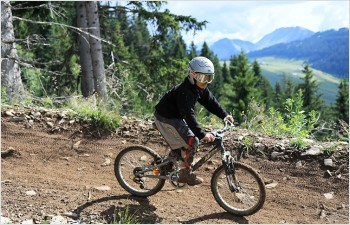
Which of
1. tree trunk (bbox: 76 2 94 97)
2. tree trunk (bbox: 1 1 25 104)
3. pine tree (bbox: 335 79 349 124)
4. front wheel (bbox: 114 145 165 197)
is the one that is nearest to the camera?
front wheel (bbox: 114 145 165 197)

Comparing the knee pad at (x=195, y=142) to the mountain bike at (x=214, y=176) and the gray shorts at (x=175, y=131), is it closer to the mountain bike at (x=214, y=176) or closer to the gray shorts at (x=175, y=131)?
the gray shorts at (x=175, y=131)

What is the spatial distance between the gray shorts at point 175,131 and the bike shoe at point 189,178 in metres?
0.40

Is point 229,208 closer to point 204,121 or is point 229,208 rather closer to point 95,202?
point 95,202

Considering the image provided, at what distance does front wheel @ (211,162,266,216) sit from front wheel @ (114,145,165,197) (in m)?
0.92

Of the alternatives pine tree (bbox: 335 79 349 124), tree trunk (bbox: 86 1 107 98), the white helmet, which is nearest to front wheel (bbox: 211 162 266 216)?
the white helmet

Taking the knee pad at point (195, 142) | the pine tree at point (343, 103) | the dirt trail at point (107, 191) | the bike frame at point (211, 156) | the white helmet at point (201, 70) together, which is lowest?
the pine tree at point (343, 103)

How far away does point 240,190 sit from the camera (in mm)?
5531

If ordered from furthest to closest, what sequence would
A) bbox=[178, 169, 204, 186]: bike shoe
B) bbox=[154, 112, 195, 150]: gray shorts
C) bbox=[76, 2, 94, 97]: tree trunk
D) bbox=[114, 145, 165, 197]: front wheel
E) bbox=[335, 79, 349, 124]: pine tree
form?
1. bbox=[335, 79, 349, 124]: pine tree
2. bbox=[76, 2, 94, 97]: tree trunk
3. bbox=[114, 145, 165, 197]: front wheel
4. bbox=[178, 169, 204, 186]: bike shoe
5. bbox=[154, 112, 195, 150]: gray shorts

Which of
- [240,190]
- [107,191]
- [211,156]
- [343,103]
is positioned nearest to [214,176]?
[211,156]

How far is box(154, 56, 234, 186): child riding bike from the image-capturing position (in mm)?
5211

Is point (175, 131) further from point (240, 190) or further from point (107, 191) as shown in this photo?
point (107, 191)

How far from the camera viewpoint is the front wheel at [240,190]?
528 centimetres

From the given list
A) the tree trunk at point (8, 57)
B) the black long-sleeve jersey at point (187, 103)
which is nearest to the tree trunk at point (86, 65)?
the tree trunk at point (8, 57)

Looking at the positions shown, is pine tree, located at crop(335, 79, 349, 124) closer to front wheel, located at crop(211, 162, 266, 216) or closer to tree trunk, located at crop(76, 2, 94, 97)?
tree trunk, located at crop(76, 2, 94, 97)
